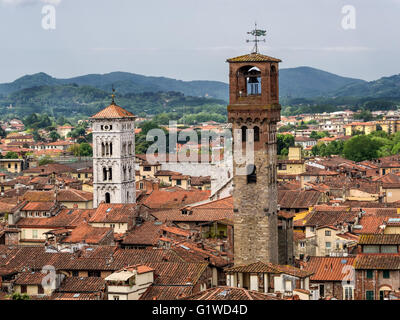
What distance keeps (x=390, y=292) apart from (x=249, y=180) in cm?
772

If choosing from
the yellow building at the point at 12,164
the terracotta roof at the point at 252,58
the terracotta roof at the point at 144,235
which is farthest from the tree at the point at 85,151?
the terracotta roof at the point at 252,58

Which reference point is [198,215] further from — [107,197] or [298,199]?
[107,197]

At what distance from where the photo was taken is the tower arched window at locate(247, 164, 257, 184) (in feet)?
106

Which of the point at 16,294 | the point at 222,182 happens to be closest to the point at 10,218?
the point at 222,182

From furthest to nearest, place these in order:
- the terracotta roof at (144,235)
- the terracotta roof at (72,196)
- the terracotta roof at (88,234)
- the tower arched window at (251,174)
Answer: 1. the terracotta roof at (72,196)
2. the terracotta roof at (88,234)
3. the terracotta roof at (144,235)
4. the tower arched window at (251,174)

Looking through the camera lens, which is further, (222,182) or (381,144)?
(381,144)

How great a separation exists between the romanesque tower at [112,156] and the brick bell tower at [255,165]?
28.1m

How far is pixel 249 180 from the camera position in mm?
32469

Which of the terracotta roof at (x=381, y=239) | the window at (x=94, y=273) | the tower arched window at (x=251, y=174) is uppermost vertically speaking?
the tower arched window at (x=251, y=174)

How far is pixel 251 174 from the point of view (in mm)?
32469

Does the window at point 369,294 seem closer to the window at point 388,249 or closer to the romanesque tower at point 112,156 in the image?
the window at point 388,249

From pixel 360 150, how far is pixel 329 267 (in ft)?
267

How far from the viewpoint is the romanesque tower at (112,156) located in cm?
6066
